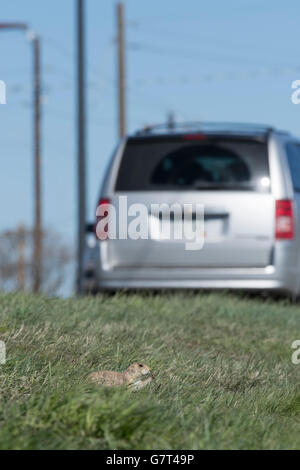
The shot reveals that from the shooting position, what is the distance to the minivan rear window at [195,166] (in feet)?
33.4

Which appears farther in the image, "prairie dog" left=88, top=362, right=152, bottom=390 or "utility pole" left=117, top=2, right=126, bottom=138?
"utility pole" left=117, top=2, right=126, bottom=138

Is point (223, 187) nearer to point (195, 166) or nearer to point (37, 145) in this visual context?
point (195, 166)

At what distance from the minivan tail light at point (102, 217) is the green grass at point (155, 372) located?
1.11 meters

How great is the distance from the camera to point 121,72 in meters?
28.5

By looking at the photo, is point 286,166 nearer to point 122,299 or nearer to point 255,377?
point 122,299

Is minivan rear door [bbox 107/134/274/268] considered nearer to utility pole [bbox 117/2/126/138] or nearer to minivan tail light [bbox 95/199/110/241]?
minivan tail light [bbox 95/199/110/241]

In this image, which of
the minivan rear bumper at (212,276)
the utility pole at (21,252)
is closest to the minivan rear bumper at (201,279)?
the minivan rear bumper at (212,276)

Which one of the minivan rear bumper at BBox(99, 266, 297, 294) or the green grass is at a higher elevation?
the green grass

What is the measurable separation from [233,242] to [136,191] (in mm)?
1160

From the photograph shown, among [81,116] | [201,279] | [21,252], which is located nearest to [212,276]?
[201,279]

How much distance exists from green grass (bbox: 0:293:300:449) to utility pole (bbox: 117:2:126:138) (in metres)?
18.7

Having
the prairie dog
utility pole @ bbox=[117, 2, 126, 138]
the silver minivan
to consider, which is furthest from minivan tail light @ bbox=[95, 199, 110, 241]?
utility pole @ bbox=[117, 2, 126, 138]

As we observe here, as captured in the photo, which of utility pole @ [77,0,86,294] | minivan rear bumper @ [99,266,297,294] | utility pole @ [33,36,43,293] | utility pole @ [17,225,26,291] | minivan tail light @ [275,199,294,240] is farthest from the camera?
utility pole @ [33,36,43,293]

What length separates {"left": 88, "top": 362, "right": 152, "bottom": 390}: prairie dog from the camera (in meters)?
4.85
